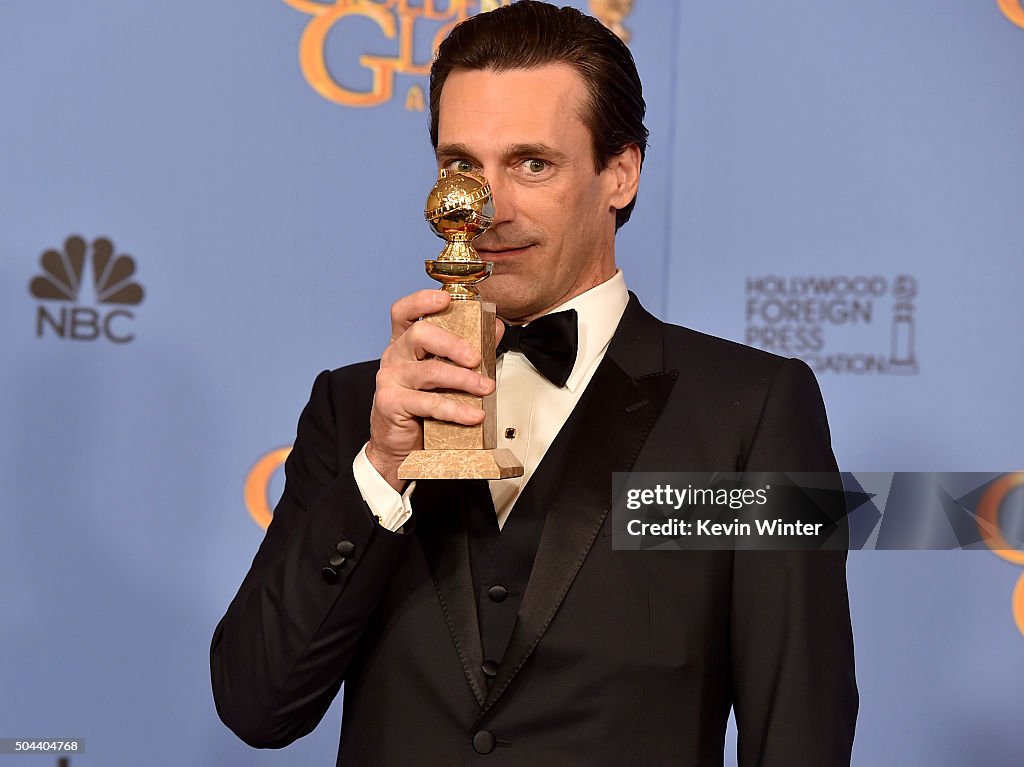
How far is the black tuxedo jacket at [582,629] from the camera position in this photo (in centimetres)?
156

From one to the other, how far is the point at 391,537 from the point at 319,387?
46 cm

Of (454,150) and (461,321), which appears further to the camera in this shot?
(454,150)

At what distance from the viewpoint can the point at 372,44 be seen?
9.44 feet

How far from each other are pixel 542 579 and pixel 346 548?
0.25m

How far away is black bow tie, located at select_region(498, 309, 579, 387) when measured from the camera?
1.74 meters

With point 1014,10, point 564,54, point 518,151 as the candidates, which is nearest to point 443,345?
point 518,151

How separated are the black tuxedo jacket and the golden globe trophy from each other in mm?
175

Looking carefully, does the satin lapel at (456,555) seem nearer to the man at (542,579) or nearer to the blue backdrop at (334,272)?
the man at (542,579)

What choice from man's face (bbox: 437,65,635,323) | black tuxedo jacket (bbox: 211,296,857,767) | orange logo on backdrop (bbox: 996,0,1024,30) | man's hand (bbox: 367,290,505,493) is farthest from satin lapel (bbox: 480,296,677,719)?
orange logo on backdrop (bbox: 996,0,1024,30)

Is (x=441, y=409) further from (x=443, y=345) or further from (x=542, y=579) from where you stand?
(x=542, y=579)

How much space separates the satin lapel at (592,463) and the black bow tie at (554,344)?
0.05 metres

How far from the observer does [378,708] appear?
65.3 inches

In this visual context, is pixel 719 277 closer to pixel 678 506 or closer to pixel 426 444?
pixel 678 506

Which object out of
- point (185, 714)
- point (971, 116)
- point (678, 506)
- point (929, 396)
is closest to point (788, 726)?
point (678, 506)
